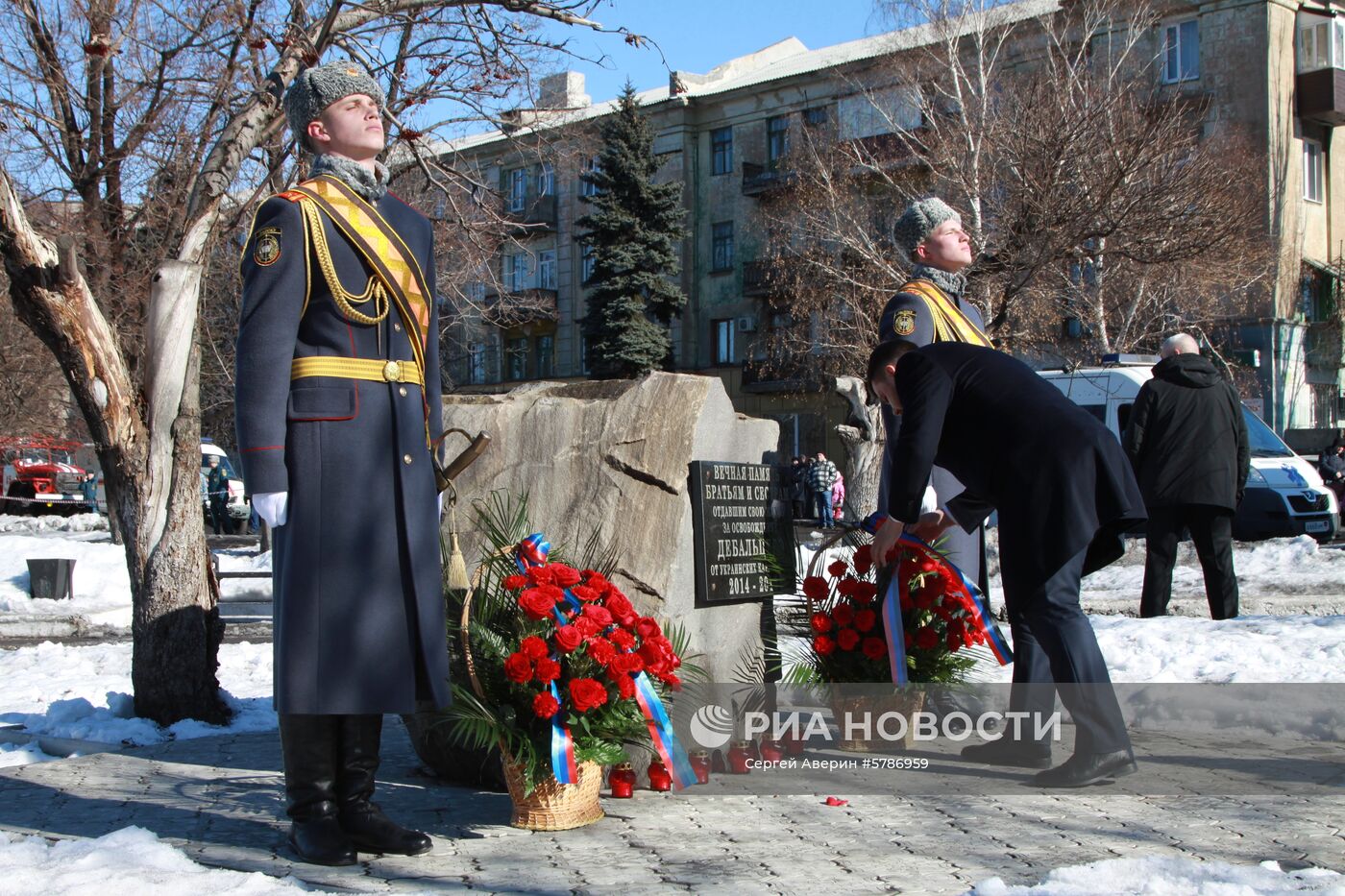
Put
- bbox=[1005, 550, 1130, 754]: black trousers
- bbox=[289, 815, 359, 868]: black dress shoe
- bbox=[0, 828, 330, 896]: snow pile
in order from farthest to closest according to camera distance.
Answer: bbox=[1005, 550, 1130, 754]: black trousers < bbox=[289, 815, 359, 868]: black dress shoe < bbox=[0, 828, 330, 896]: snow pile

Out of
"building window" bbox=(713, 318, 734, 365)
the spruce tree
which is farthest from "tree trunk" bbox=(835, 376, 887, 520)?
"building window" bbox=(713, 318, 734, 365)

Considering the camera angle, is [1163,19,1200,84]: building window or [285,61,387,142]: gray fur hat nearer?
[285,61,387,142]: gray fur hat

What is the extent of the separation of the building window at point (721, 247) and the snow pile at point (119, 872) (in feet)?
136

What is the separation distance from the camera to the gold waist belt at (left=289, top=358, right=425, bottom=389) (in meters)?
3.98

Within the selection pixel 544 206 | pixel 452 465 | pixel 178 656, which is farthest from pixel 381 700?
pixel 544 206

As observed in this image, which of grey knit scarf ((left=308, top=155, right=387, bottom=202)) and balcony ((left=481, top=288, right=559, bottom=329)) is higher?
balcony ((left=481, top=288, right=559, bottom=329))

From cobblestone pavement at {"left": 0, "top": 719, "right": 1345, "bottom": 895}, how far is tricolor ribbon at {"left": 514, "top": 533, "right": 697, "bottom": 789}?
0.15m

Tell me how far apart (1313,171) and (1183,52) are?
4.55 metres

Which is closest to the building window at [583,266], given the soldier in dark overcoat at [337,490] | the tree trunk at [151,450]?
the tree trunk at [151,450]

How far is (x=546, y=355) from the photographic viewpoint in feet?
165

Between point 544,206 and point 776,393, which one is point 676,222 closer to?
point 776,393

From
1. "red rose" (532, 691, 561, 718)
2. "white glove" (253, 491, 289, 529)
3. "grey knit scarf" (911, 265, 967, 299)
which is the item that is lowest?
"red rose" (532, 691, 561, 718)

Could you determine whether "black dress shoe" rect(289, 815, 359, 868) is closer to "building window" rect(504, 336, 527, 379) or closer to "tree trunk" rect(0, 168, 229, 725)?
"tree trunk" rect(0, 168, 229, 725)

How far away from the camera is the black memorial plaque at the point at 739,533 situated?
5.11 m
